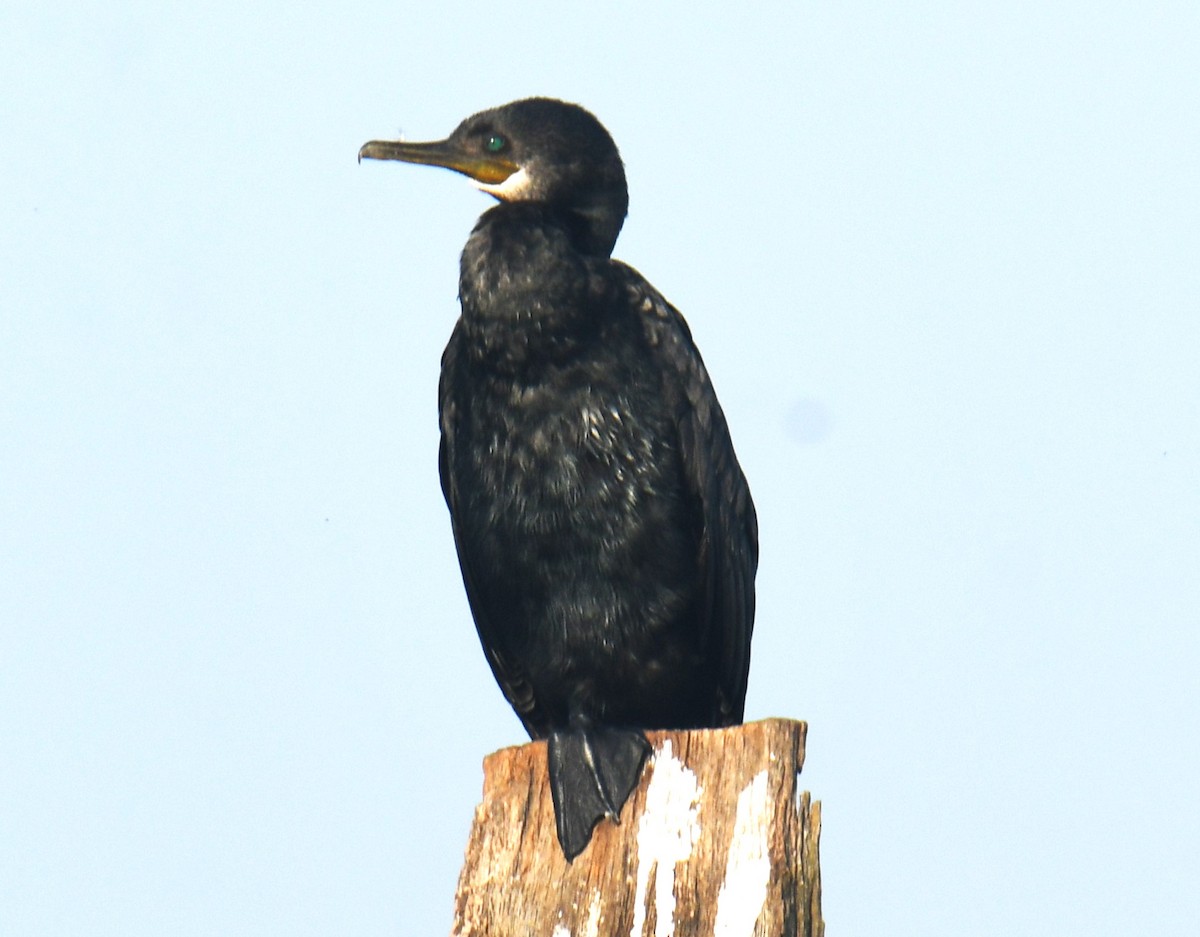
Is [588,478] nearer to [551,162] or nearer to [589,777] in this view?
[551,162]

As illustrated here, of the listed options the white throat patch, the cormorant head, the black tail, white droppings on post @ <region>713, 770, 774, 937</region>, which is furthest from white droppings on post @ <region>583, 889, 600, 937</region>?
the white throat patch

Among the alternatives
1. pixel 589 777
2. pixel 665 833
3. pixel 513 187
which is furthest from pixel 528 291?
pixel 665 833

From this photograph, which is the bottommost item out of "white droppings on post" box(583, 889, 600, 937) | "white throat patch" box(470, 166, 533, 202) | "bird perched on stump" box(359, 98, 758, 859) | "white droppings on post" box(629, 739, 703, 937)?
"white droppings on post" box(583, 889, 600, 937)

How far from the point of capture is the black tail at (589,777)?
12.5ft

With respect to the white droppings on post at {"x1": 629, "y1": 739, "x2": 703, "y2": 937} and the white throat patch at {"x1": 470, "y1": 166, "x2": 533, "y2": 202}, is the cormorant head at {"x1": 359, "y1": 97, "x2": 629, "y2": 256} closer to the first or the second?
the white throat patch at {"x1": 470, "y1": 166, "x2": 533, "y2": 202}

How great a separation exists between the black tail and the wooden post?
0.03 meters

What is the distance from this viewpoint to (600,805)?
3.87 meters

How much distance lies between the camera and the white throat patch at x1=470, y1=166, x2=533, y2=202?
560cm

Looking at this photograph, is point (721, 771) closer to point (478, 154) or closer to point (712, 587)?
point (712, 587)

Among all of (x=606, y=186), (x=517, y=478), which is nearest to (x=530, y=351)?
(x=517, y=478)

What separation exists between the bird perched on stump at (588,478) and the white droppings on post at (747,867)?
4.65ft

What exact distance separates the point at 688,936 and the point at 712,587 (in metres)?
1.92

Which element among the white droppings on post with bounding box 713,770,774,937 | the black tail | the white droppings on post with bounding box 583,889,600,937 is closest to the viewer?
the white droppings on post with bounding box 713,770,774,937

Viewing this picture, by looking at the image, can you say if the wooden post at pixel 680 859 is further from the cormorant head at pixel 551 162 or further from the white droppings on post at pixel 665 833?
the cormorant head at pixel 551 162
